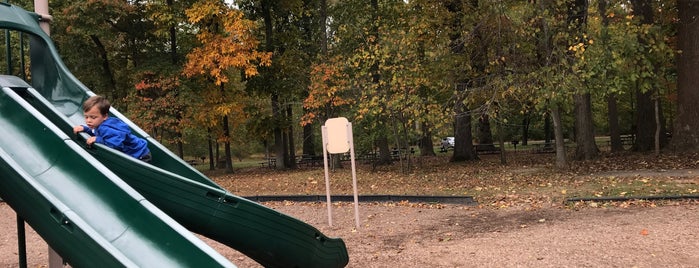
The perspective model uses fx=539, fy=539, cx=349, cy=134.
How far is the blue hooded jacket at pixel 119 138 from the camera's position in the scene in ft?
13.6

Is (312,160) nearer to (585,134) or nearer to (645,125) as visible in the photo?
(585,134)

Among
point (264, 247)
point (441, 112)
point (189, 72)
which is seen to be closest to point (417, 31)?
point (441, 112)

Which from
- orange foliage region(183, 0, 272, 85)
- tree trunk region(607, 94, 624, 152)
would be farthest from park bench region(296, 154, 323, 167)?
tree trunk region(607, 94, 624, 152)

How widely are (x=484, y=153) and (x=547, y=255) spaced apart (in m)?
23.4

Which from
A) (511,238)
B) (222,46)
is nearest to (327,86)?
(222,46)

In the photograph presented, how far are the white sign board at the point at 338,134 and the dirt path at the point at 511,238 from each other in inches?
52.2

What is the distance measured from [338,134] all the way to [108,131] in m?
5.06

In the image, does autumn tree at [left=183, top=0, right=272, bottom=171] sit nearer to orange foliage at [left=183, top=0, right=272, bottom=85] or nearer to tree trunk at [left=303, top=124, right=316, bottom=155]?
orange foliage at [left=183, top=0, right=272, bottom=85]

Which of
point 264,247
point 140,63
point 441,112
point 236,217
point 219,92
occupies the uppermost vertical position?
point 140,63

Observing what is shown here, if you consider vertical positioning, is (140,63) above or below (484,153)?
above

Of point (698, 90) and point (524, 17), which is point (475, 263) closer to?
point (524, 17)

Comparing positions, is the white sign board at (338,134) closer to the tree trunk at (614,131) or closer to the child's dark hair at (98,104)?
the child's dark hair at (98,104)

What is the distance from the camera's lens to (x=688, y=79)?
16.2 metres

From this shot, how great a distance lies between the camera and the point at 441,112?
14.6m
